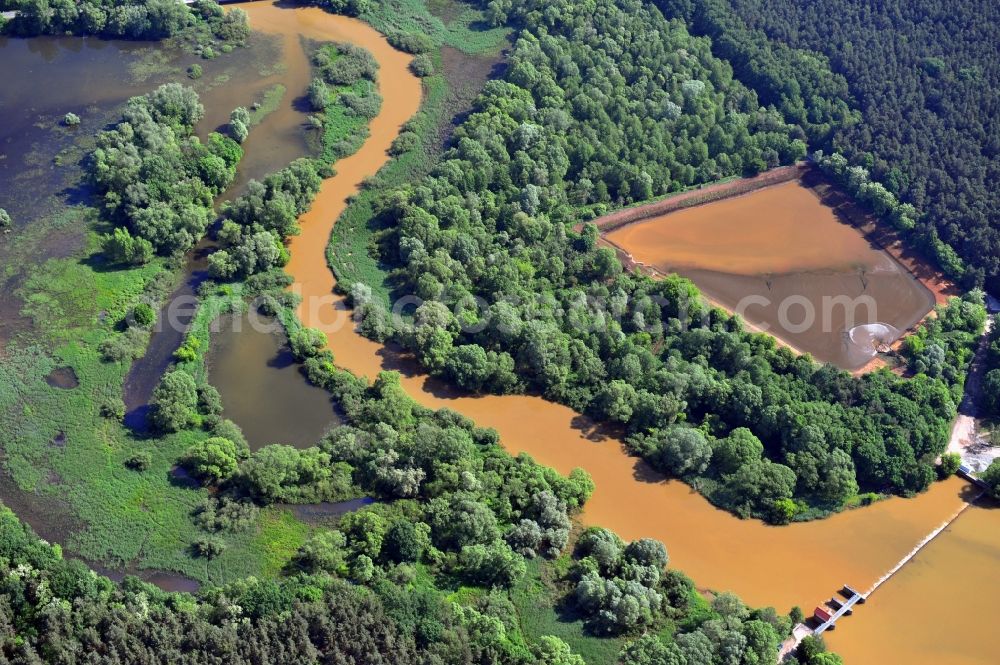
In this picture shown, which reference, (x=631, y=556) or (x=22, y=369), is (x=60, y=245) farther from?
(x=631, y=556)

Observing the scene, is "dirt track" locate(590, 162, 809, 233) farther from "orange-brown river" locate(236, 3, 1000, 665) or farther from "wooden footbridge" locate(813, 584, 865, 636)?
"wooden footbridge" locate(813, 584, 865, 636)

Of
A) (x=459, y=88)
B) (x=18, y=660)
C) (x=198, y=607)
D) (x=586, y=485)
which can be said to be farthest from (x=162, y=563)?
(x=459, y=88)

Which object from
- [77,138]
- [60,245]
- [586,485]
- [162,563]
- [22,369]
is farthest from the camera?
[77,138]

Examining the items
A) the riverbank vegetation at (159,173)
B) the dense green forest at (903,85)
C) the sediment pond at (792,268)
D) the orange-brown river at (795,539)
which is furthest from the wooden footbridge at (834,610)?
the riverbank vegetation at (159,173)

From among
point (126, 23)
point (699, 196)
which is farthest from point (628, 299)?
point (126, 23)

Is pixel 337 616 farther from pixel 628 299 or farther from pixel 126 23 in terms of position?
pixel 126 23
